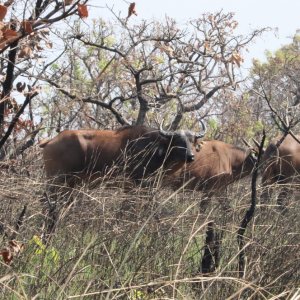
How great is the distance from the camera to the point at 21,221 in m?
5.02

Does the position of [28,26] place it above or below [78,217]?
above

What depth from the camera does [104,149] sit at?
1159cm

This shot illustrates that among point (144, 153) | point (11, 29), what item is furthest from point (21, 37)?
point (144, 153)

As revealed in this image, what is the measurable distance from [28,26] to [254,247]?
6.81 feet

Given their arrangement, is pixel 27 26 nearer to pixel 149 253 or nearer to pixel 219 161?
pixel 149 253

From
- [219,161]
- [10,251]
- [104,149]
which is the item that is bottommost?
[219,161]

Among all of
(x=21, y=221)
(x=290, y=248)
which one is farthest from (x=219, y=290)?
(x=21, y=221)

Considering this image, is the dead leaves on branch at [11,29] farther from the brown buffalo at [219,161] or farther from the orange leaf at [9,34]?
the brown buffalo at [219,161]

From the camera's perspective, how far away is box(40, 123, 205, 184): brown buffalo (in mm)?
11070

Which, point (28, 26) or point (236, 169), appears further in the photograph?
point (236, 169)

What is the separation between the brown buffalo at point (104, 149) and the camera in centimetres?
1107

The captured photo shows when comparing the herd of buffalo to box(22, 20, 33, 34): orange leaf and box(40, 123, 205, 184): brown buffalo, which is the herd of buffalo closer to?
box(40, 123, 205, 184): brown buffalo

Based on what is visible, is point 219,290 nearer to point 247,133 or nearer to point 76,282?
point 76,282

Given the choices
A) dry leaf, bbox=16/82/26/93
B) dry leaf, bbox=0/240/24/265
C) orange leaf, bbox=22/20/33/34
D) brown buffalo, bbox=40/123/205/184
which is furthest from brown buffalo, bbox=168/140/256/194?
orange leaf, bbox=22/20/33/34
